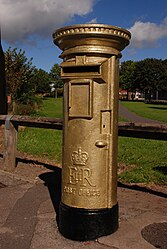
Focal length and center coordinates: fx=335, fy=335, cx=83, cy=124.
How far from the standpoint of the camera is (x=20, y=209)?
12.5ft

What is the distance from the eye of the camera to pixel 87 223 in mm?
2975

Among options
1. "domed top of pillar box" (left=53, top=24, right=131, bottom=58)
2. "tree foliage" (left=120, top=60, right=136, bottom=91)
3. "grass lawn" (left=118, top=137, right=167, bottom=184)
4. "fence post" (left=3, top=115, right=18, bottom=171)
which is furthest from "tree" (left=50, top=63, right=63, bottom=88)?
"domed top of pillar box" (left=53, top=24, right=131, bottom=58)

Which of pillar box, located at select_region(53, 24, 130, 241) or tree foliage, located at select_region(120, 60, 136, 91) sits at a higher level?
tree foliage, located at select_region(120, 60, 136, 91)

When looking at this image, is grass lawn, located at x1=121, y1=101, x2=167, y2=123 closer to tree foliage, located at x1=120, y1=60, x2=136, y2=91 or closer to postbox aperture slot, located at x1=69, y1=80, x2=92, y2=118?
postbox aperture slot, located at x1=69, y1=80, x2=92, y2=118

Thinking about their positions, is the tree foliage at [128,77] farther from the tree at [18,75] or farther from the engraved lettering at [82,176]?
the engraved lettering at [82,176]

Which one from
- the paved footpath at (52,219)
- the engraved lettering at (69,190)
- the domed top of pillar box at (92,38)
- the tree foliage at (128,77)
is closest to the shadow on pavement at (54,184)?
the paved footpath at (52,219)

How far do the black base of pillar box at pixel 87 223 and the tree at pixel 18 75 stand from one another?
1718 centimetres

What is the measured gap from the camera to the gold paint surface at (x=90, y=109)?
2.88 meters

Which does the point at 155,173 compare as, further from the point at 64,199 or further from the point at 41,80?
the point at 41,80

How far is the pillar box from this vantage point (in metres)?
2.88

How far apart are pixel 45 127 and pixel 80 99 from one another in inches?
92.6

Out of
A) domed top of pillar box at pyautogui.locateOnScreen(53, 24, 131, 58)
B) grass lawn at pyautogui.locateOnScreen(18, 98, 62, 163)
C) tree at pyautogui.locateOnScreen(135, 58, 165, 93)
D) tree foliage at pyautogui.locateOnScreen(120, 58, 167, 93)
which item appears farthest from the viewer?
tree at pyautogui.locateOnScreen(135, 58, 165, 93)

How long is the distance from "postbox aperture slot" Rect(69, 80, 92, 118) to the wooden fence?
3.64 ft

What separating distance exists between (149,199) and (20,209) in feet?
5.28
